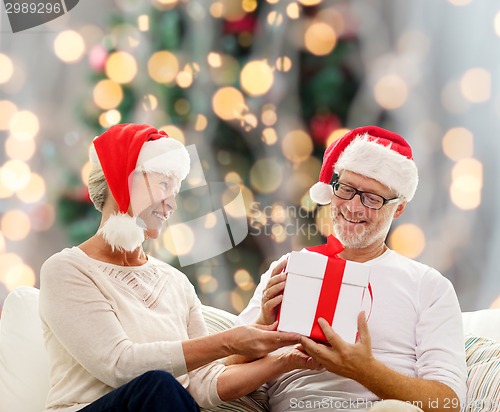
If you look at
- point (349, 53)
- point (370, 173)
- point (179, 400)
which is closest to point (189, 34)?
point (349, 53)

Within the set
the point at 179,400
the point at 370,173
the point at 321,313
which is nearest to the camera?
the point at 179,400

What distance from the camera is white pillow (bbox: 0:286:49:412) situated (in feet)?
6.14

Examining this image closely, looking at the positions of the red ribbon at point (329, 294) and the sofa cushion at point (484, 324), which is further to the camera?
the sofa cushion at point (484, 324)

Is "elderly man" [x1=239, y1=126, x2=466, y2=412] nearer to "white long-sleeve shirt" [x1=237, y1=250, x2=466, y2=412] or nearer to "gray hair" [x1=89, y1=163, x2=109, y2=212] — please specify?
"white long-sleeve shirt" [x1=237, y1=250, x2=466, y2=412]

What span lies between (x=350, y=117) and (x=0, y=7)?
1403 millimetres

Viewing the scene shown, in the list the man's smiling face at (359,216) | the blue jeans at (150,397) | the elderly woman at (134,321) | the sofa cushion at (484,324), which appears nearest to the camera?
the blue jeans at (150,397)

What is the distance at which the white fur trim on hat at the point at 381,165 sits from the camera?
6.40 ft

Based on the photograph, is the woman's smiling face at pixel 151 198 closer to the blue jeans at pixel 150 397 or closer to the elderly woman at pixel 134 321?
the elderly woman at pixel 134 321

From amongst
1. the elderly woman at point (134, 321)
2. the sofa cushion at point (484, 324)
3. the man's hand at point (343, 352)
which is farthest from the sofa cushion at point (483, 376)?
the elderly woman at point (134, 321)

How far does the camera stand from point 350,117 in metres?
2.69

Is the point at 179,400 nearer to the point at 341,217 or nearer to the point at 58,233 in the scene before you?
the point at 341,217

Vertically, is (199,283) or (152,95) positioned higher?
(152,95)

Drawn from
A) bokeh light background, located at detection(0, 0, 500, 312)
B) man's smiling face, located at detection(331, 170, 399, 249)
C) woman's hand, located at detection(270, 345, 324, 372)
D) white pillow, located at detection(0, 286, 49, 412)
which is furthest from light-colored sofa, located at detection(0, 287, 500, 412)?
bokeh light background, located at detection(0, 0, 500, 312)

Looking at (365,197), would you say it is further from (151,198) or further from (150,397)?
(150,397)
